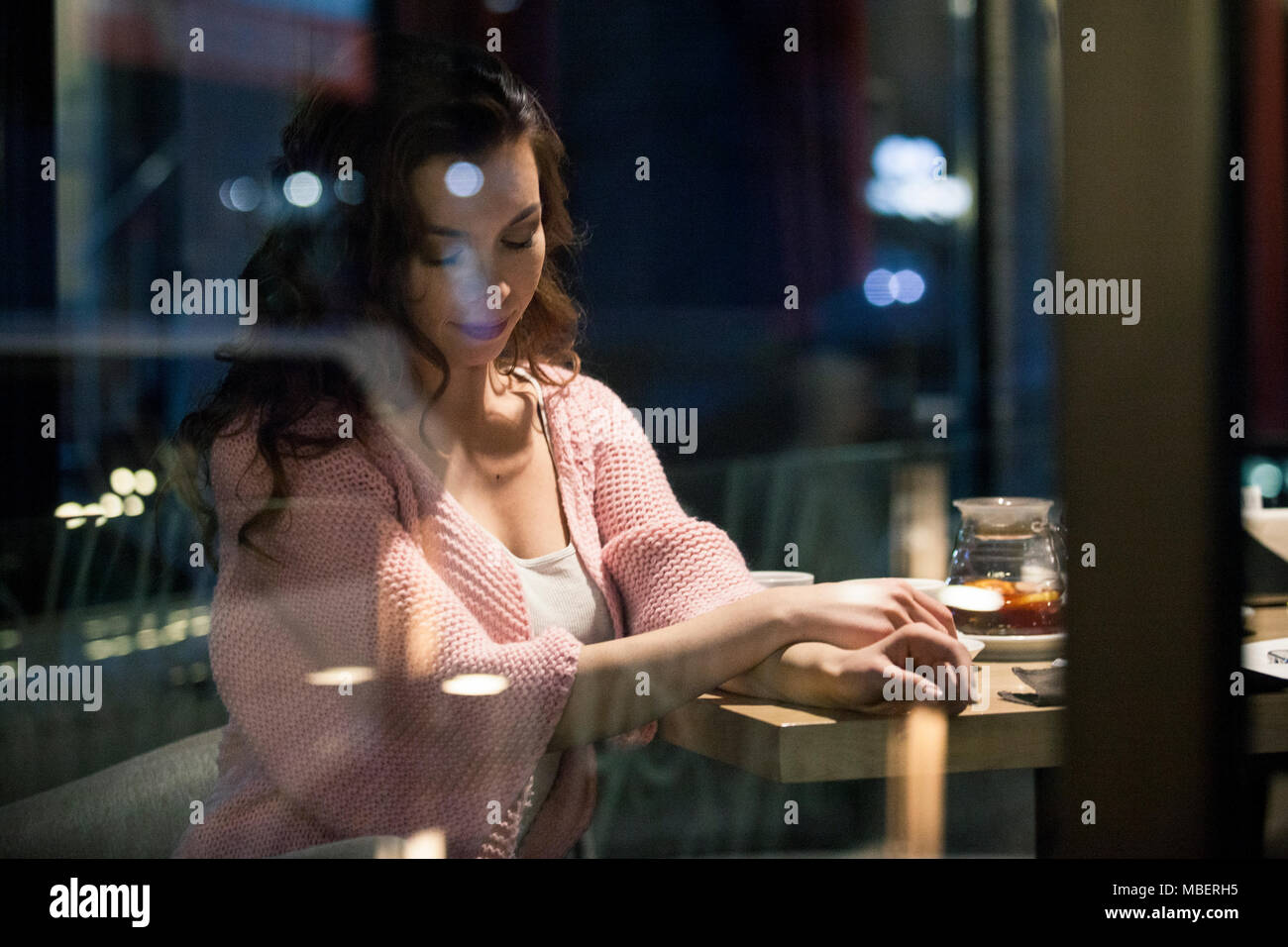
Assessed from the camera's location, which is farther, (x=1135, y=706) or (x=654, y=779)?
(x=654, y=779)

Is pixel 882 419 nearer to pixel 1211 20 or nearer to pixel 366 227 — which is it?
pixel 1211 20

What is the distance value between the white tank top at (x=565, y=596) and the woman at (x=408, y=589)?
1.3 inches

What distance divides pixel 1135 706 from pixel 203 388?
3.21 feet

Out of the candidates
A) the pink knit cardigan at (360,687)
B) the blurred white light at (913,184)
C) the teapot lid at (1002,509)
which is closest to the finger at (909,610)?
the teapot lid at (1002,509)

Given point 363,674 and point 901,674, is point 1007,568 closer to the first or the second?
point 901,674

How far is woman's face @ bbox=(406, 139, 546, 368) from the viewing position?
133 cm

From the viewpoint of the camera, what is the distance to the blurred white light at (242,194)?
1308mm

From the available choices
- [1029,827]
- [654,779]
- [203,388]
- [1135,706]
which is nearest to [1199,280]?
[1135,706]

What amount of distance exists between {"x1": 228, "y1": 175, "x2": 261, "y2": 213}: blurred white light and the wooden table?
73 centimetres

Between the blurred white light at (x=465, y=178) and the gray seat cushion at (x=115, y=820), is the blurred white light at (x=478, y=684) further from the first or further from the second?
the blurred white light at (x=465, y=178)

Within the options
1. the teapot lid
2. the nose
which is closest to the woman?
the nose

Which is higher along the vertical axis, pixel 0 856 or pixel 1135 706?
pixel 1135 706

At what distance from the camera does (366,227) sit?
1.33m

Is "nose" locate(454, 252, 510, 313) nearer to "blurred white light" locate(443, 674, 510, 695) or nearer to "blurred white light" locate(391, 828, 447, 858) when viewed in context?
"blurred white light" locate(443, 674, 510, 695)
